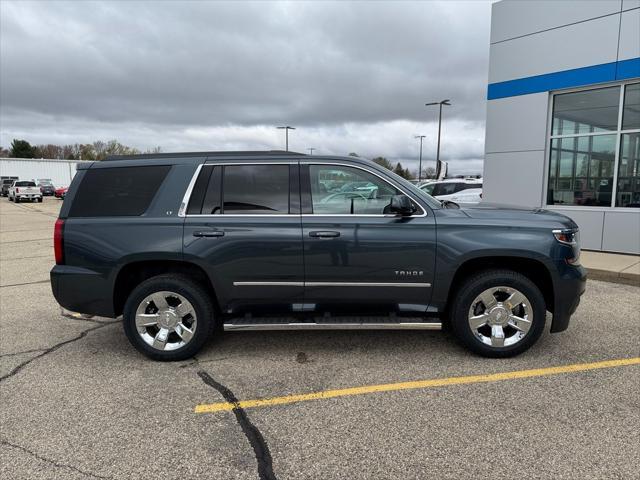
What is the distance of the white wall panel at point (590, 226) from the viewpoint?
32.0 feet

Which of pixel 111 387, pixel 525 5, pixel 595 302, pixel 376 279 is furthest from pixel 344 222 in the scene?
pixel 525 5

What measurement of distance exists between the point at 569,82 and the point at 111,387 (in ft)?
34.2

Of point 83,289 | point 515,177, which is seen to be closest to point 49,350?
point 83,289

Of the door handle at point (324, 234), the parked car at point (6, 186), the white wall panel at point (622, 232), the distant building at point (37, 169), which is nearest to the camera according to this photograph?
the door handle at point (324, 234)

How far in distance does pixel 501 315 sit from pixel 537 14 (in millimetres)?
8901

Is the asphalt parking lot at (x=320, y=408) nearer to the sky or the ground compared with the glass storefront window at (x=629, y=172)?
nearer to the ground

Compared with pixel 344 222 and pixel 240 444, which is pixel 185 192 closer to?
pixel 344 222

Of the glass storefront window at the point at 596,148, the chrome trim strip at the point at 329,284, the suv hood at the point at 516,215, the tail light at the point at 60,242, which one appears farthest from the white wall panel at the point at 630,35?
the tail light at the point at 60,242

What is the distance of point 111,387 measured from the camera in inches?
146

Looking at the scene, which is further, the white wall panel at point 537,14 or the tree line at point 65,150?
the tree line at point 65,150

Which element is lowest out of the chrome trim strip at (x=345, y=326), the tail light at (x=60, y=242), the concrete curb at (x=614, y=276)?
the concrete curb at (x=614, y=276)

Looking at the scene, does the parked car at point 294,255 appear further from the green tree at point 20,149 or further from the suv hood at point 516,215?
the green tree at point 20,149

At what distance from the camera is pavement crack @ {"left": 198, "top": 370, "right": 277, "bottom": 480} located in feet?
8.68

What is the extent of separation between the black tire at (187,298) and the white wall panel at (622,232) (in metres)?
8.85
